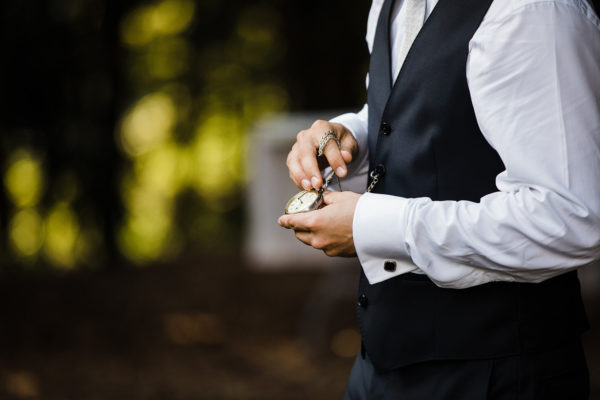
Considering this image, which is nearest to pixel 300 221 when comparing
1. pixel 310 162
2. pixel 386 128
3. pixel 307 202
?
pixel 307 202

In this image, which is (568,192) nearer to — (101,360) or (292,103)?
(101,360)

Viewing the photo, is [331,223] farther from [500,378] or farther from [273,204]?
[273,204]

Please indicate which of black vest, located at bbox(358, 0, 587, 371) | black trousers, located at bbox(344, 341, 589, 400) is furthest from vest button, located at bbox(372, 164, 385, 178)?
black trousers, located at bbox(344, 341, 589, 400)

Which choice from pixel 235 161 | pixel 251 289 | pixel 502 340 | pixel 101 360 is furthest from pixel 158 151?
pixel 502 340

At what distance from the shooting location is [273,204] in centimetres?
826

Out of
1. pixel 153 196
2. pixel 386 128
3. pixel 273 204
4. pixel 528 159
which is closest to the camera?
pixel 528 159

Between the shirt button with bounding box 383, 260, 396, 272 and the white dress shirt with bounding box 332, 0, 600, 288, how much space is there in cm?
7

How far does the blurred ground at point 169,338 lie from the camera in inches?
194

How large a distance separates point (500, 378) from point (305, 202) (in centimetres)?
53

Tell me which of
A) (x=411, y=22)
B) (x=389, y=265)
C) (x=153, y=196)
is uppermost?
(x=411, y=22)

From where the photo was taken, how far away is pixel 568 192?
1.27 metres

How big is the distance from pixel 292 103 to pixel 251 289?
5.34 m

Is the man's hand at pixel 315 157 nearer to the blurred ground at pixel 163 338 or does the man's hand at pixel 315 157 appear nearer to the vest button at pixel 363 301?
the vest button at pixel 363 301

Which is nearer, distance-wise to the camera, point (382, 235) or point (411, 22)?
point (382, 235)
